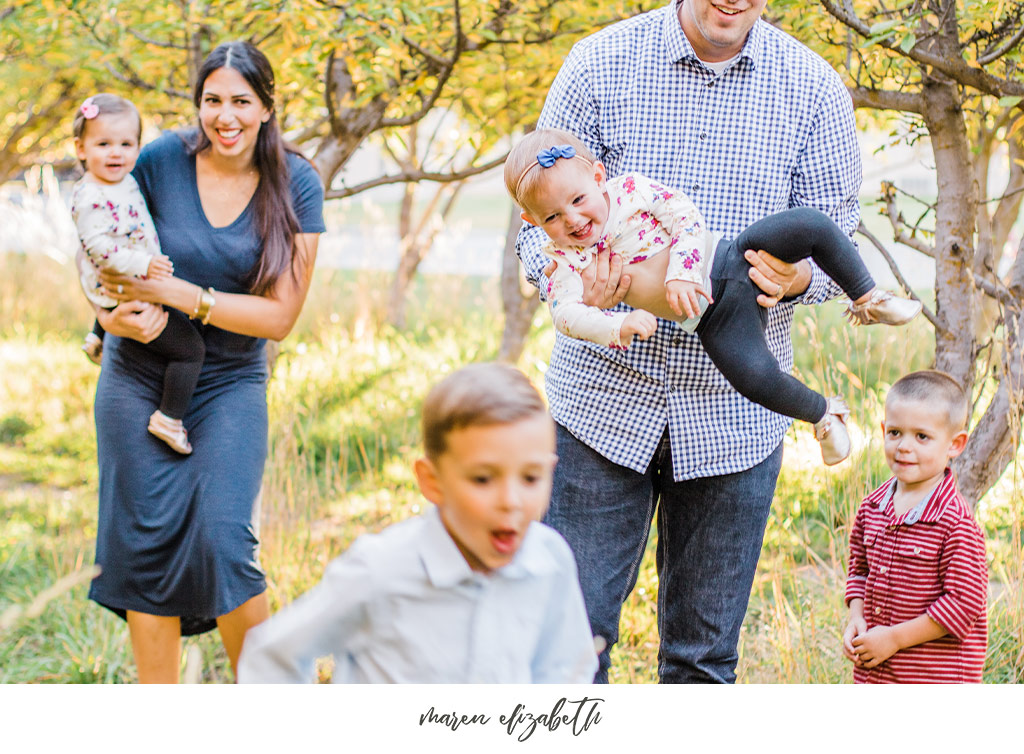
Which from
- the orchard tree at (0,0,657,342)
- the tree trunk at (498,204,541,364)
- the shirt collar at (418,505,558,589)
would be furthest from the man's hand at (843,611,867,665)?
the tree trunk at (498,204,541,364)

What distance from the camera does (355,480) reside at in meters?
4.45

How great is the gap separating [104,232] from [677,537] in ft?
4.79

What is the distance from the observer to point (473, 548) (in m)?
1.31

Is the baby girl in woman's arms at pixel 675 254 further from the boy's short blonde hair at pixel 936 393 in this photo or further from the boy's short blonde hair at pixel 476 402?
the boy's short blonde hair at pixel 476 402

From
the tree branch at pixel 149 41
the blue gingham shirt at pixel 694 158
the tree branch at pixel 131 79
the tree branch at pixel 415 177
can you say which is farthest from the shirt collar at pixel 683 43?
the tree branch at pixel 131 79

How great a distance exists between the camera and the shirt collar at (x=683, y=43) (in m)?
1.83

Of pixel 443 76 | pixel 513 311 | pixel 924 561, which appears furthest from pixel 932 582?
pixel 513 311

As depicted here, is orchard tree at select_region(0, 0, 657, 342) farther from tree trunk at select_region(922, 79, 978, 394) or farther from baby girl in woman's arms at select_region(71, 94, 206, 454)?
tree trunk at select_region(922, 79, 978, 394)

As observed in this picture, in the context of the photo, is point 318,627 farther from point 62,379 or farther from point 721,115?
point 62,379

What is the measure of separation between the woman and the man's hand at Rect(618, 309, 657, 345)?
0.96m

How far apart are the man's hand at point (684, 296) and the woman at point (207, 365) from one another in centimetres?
98

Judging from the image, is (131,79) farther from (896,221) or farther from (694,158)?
(896,221)

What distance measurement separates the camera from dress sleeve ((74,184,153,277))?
2.24m
